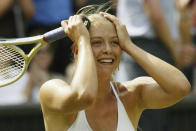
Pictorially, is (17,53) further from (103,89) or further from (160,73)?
(160,73)

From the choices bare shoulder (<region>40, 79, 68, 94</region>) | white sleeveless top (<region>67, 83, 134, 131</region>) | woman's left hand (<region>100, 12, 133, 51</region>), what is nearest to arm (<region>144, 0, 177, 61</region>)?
white sleeveless top (<region>67, 83, 134, 131</region>)

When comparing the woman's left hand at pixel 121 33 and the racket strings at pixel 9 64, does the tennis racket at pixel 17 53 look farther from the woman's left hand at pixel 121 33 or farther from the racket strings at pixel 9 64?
the woman's left hand at pixel 121 33

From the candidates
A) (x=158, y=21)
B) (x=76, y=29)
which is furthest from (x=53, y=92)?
(x=158, y=21)

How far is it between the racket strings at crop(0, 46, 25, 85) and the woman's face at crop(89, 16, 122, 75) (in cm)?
54

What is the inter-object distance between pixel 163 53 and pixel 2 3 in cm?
216

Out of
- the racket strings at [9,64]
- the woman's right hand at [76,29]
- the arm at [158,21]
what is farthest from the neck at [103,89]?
the arm at [158,21]

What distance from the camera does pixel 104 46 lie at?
3529 millimetres

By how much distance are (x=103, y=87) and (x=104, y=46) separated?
1.19 ft

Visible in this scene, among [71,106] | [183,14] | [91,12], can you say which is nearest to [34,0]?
[183,14]

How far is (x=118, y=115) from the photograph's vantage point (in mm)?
3756

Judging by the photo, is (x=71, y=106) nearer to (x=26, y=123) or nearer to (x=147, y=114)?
(x=147, y=114)

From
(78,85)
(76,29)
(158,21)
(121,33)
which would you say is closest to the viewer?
(78,85)

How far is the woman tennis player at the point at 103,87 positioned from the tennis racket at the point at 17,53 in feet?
0.35

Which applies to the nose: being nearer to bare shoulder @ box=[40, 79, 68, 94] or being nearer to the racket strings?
bare shoulder @ box=[40, 79, 68, 94]
